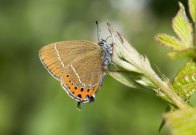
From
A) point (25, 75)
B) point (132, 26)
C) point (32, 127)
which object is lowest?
point (32, 127)

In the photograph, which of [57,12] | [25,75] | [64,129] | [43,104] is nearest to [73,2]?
[57,12]

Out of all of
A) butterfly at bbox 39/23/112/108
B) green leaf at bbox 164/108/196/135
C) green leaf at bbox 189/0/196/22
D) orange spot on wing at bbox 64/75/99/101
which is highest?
green leaf at bbox 189/0/196/22

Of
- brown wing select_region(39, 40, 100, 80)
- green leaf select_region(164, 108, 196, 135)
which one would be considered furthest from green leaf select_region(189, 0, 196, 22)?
brown wing select_region(39, 40, 100, 80)

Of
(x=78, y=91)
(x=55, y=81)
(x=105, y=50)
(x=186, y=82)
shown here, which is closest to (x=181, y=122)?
(x=186, y=82)

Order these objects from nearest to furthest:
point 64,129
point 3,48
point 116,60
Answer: point 116,60, point 64,129, point 3,48

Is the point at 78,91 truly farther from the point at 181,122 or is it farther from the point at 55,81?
the point at 55,81

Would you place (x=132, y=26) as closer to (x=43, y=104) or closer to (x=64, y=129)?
(x=43, y=104)

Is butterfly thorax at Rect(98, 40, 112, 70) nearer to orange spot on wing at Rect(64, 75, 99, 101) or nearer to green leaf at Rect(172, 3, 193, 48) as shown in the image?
orange spot on wing at Rect(64, 75, 99, 101)
